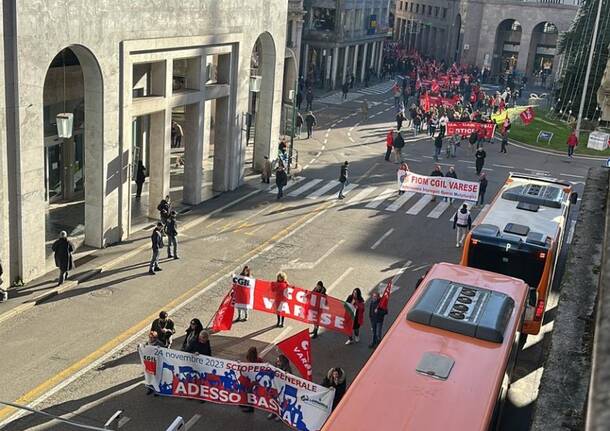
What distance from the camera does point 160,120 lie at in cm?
2716

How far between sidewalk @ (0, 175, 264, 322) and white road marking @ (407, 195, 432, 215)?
7179mm

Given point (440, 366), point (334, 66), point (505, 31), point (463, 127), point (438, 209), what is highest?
point (505, 31)

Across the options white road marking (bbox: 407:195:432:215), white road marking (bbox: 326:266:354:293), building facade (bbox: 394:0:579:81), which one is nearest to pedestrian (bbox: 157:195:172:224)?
white road marking (bbox: 326:266:354:293)

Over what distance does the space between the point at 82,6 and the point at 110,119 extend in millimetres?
3761

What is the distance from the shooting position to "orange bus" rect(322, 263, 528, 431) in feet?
32.6

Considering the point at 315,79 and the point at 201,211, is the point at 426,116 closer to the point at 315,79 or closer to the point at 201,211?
the point at 315,79

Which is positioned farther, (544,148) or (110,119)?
(544,148)

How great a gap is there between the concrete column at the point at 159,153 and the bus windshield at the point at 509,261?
44.1 feet

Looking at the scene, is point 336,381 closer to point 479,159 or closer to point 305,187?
point 305,187

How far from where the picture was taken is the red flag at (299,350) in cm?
1491

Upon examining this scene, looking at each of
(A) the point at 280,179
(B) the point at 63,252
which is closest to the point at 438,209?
(A) the point at 280,179

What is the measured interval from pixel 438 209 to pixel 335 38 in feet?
129

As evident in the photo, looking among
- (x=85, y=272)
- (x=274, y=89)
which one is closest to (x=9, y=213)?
(x=85, y=272)

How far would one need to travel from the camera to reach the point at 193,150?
97.1 feet
